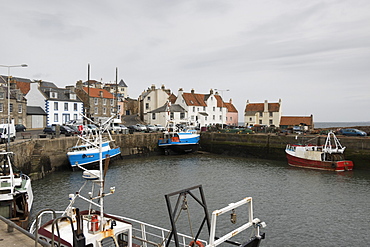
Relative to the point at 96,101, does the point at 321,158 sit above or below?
below

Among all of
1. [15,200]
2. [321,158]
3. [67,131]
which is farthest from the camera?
[67,131]

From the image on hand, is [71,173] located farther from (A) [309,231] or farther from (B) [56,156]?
(A) [309,231]

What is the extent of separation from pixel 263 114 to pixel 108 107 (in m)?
33.2

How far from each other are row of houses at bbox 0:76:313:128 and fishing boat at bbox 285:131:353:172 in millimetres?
20555

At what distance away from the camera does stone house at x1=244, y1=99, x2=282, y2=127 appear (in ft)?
222

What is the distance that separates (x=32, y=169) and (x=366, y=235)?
26.1 metres

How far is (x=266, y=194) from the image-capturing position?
74.9 ft

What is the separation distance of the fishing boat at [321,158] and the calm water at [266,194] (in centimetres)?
126

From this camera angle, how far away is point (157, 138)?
47250 mm

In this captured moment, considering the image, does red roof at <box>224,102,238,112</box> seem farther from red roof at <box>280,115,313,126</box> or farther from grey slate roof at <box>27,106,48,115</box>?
grey slate roof at <box>27,106,48,115</box>

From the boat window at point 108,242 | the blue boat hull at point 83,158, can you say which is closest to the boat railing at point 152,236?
the boat window at point 108,242

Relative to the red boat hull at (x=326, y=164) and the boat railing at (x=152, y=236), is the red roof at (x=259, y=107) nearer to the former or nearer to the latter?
the red boat hull at (x=326, y=164)

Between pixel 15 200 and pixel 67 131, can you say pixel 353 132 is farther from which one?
pixel 15 200

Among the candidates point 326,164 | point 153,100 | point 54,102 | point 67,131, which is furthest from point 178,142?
point 153,100
